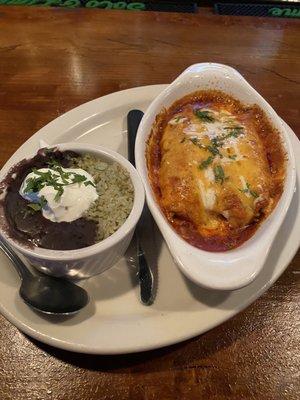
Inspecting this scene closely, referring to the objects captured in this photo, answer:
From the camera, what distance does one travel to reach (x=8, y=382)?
0.90 m

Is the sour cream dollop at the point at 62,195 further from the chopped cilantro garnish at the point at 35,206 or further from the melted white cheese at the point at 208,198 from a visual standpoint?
the melted white cheese at the point at 208,198

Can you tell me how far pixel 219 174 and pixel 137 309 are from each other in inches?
15.0

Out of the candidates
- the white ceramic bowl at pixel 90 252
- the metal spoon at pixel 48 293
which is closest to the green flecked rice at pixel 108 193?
the white ceramic bowl at pixel 90 252

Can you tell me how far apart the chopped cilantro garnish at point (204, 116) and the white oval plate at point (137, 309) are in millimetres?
319

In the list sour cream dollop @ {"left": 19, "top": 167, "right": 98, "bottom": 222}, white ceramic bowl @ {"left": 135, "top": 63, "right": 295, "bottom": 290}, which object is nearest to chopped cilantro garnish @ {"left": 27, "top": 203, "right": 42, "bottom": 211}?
sour cream dollop @ {"left": 19, "top": 167, "right": 98, "bottom": 222}

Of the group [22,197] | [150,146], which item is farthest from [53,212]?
[150,146]

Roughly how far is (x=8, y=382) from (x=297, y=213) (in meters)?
0.80

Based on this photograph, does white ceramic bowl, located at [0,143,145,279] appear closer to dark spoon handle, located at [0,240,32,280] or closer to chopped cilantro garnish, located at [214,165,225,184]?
dark spoon handle, located at [0,240,32,280]

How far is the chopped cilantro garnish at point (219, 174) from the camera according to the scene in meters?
1.02

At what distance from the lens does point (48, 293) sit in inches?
35.8

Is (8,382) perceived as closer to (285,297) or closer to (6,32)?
(285,297)

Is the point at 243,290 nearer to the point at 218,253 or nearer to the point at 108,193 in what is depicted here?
the point at 218,253

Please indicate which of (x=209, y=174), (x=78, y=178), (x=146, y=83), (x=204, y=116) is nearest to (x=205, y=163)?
(x=209, y=174)

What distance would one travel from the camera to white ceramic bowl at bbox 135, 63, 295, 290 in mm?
826
